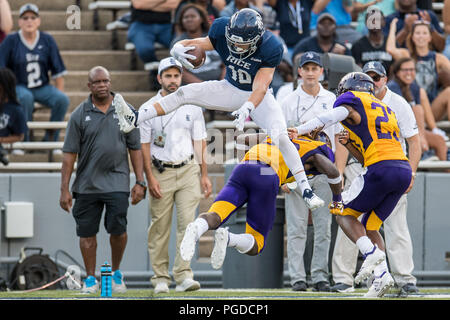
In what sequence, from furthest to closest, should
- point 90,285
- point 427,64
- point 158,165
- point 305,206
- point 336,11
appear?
1. point 336,11
2. point 427,64
3. point 158,165
4. point 305,206
5. point 90,285

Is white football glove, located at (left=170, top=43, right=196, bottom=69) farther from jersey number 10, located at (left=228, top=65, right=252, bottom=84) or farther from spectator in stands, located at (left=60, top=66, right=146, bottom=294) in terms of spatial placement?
spectator in stands, located at (left=60, top=66, right=146, bottom=294)

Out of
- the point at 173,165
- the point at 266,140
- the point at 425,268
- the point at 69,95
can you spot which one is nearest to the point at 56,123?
the point at 69,95

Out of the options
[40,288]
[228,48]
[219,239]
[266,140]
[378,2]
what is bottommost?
[40,288]

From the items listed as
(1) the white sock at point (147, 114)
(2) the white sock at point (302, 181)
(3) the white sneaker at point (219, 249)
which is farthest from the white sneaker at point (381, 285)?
(1) the white sock at point (147, 114)

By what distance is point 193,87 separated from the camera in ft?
29.2

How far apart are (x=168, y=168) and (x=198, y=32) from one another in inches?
102

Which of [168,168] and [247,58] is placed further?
[168,168]

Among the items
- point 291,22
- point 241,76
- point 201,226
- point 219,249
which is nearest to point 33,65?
point 291,22

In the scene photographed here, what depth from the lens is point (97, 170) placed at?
10000 millimetres

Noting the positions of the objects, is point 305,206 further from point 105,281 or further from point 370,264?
point 105,281

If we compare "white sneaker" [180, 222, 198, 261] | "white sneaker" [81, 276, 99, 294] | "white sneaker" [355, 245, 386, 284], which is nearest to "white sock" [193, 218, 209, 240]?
"white sneaker" [180, 222, 198, 261]

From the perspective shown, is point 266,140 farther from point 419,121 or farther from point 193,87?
point 419,121

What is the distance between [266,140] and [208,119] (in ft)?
11.9

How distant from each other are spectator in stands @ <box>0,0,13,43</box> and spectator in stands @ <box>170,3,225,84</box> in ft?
6.84
